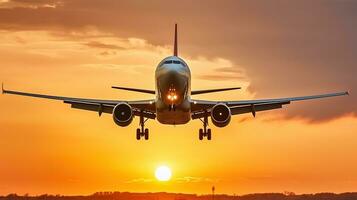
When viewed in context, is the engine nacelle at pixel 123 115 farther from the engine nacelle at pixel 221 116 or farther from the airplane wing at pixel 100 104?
the engine nacelle at pixel 221 116

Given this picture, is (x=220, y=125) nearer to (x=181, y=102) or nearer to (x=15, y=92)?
(x=181, y=102)

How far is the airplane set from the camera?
6047 centimetres

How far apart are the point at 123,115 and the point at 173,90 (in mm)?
6213

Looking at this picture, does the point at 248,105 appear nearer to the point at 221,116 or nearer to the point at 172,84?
the point at 221,116

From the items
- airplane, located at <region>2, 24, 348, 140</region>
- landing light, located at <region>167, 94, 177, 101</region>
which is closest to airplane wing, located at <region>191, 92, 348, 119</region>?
airplane, located at <region>2, 24, 348, 140</region>

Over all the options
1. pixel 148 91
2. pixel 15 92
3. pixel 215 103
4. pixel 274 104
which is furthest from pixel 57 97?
pixel 274 104

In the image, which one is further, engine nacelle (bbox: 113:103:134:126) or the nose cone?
engine nacelle (bbox: 113:103:134:126)

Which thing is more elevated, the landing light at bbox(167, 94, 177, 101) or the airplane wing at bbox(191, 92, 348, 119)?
the airplane wing at bbox(191, 92, 348, 119)

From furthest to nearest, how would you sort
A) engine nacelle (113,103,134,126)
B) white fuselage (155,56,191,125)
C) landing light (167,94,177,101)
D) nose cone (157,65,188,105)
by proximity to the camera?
engine nacelle (113,103,134,126), landing light (167,94,177,101), white fuselage (155,56,191,125), nose cone (157,65,188,105)

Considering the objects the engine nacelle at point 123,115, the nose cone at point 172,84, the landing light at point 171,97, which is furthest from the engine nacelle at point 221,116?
the engine nacelle at point 123,115

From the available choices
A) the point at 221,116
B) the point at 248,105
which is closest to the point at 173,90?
the point at 221,116

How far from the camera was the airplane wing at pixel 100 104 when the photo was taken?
66.0 metres

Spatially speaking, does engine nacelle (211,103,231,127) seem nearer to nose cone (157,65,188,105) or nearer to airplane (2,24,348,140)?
airplane (2,24,348,140)

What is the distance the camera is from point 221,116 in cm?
6488
